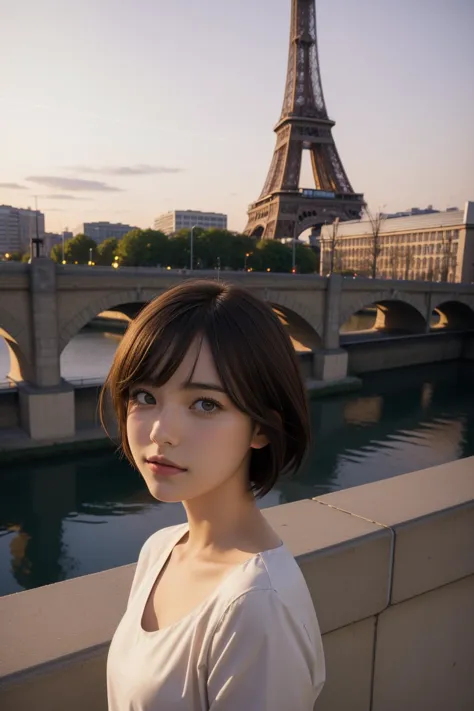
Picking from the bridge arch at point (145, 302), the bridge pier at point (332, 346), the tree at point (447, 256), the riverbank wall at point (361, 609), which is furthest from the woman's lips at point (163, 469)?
the tree at point (447, 256)

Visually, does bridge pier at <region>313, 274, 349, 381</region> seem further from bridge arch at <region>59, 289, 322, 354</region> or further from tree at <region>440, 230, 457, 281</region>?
tree at <region>440, 230, 457, 281</region>

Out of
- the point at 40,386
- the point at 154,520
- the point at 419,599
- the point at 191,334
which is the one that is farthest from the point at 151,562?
the point at 40,386

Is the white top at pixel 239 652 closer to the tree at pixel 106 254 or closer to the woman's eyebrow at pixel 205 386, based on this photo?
the woman's eyebrow at pixel 205 386

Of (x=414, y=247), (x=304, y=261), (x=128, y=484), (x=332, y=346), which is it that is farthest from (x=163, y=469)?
(x=414, y=247)

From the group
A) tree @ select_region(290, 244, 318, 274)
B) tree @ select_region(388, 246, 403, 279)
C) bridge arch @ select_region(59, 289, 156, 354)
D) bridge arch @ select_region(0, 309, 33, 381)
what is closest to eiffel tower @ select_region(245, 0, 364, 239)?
tree @ select_region(388, 246, 403, 279)

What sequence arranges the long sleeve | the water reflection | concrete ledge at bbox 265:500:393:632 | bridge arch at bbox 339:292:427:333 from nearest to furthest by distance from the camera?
the long sleeve, concrete ledge at bbox 265:500:393:632, the water reflection, bridge arch at bbox 339:292:427:333

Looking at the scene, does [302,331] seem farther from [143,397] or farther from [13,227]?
[13,227]

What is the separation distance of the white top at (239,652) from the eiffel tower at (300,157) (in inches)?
2851

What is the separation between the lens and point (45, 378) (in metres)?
18.8

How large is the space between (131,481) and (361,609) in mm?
15627

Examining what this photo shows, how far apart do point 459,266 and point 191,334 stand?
7075cm

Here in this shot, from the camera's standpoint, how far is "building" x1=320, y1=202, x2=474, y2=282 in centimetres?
6575

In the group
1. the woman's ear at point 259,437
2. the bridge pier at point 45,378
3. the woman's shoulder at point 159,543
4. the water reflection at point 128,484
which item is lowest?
the water reflection at point 128,484

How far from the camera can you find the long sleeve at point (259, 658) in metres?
0.96
